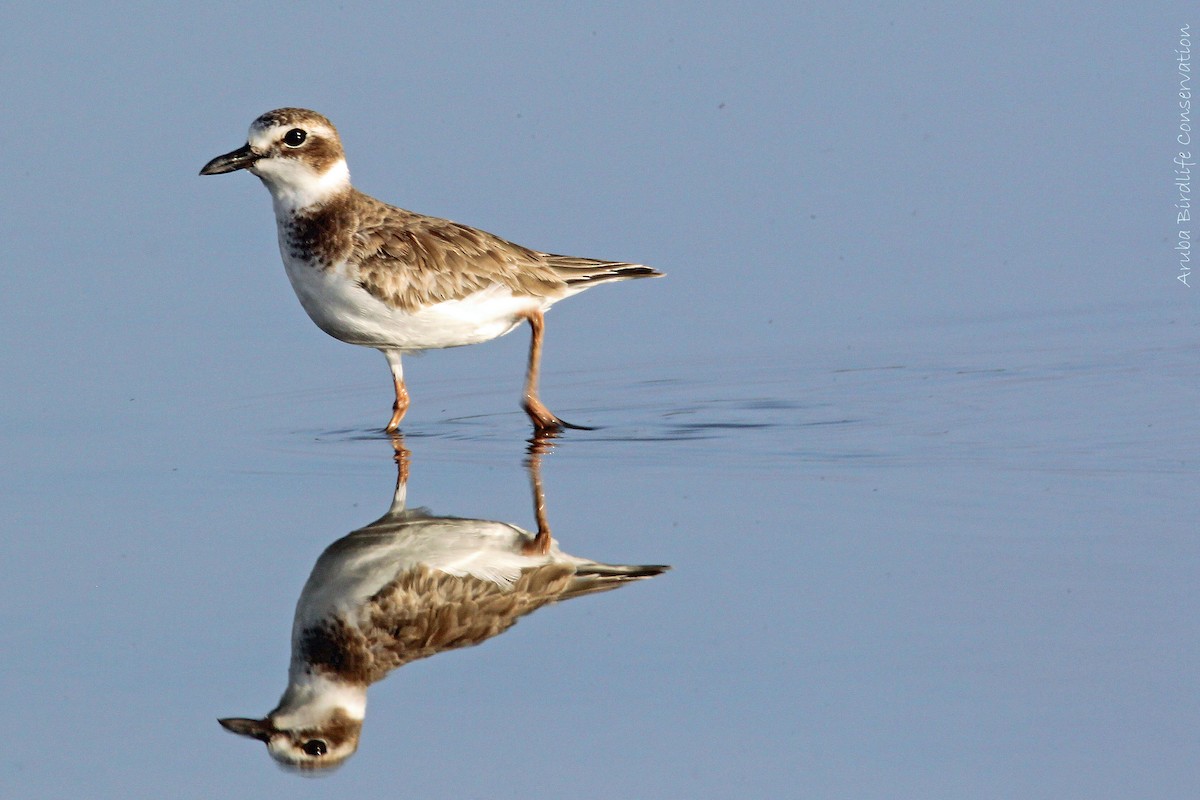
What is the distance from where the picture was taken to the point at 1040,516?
427 inches

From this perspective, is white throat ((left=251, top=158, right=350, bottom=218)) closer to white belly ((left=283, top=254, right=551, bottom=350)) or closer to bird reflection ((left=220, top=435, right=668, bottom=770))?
white belly ((left=283, top=254, right=551, bottom=350))

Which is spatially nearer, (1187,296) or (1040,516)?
(1040,516)

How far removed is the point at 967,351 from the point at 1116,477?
11.0 ft

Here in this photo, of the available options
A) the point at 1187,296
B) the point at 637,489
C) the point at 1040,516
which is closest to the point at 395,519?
the point at 637,489

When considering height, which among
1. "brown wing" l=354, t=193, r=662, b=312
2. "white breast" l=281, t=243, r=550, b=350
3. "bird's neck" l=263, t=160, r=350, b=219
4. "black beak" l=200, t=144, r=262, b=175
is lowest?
"white breast" l=281, t=243, r=550, b=350

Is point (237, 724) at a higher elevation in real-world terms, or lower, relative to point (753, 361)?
lower

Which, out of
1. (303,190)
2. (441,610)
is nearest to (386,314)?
(303,190)

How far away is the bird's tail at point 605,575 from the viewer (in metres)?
9.81

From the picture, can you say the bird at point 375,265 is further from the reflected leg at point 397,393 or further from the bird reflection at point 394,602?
the bird reflection at point 394,602

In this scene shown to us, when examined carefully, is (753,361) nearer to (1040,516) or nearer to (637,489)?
(637,489)

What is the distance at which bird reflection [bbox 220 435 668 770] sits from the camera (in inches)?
332

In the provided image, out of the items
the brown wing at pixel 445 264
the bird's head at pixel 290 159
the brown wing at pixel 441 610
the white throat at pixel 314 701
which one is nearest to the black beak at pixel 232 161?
the bird's head at pixel 290 159

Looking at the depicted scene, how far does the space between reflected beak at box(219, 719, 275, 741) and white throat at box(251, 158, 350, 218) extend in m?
5.55

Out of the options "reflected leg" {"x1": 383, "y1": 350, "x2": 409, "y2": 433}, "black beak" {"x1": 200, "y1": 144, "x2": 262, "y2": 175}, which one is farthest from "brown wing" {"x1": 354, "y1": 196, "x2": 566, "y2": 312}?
"black beak" {"x1": 200, "y1": 144, "x2": 262, "y2": 175}
